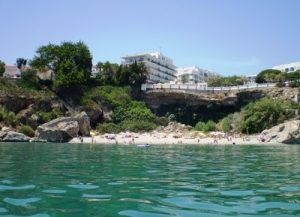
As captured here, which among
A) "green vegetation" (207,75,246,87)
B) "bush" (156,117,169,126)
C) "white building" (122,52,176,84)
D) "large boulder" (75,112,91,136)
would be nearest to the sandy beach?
"large boulder" (75,112,91,136)

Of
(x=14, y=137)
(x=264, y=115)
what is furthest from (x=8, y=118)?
(x=264, y=115)

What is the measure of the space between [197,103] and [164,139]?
20841 mm

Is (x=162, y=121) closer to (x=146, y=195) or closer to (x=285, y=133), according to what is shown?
(x=285, y=133)

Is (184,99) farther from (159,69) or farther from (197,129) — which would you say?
(159,69)

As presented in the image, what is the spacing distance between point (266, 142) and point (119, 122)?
1008 inches

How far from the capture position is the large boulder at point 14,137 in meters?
52.1

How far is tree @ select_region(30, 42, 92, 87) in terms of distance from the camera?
6781 centimetres

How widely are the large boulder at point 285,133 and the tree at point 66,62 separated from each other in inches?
1233

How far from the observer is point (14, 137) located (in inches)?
2067

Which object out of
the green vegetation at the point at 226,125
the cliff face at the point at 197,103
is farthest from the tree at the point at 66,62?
the green vegetation at the point at 226,125

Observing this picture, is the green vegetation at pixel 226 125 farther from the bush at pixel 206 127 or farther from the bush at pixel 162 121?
the bush at pixel 162 121

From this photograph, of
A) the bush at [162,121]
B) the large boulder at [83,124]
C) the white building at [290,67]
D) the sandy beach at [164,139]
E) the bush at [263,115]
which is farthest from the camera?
the white building at [290,67]

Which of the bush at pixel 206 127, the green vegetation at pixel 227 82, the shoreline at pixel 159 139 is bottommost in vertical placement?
the shoreline at pixel 159 139

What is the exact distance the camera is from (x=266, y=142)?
56.1 metres
